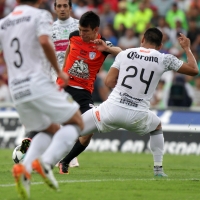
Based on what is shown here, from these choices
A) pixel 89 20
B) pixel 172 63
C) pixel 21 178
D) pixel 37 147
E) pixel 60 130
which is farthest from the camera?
pixel 89 20

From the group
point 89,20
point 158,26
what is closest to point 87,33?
point 89,20

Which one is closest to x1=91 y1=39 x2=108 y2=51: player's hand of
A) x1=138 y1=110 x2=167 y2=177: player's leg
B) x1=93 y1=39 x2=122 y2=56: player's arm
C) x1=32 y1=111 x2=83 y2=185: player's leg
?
x1=93 y1=39 x2=122 y2=56: player's arm

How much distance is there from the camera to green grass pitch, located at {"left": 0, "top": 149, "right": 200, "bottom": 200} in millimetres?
7771

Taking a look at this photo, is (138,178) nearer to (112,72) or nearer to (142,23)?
(112,72)

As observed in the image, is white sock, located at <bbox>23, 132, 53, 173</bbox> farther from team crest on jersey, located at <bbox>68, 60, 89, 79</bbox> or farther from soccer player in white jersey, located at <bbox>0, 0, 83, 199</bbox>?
team crest on jersey, located at <bbox>68, 60, 89, 79</bbox>

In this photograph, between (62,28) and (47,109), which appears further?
(62,28)

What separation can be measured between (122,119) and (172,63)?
104 centimetres

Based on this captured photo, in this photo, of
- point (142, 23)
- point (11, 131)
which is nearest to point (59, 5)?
point (11, 131)

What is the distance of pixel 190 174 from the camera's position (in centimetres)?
Answer: 1087

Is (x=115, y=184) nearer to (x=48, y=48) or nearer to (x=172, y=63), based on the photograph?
(x=172, y=63)

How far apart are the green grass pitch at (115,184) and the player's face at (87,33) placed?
2.07 meters

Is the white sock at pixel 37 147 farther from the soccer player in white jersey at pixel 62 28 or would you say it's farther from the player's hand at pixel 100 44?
the soccer player in white jersey at pixel 62 28

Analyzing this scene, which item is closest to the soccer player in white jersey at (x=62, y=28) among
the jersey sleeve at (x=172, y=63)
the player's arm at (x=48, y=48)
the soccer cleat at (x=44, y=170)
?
the jersey sleeve at (x=172, y=63)

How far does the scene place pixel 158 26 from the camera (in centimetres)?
2242
